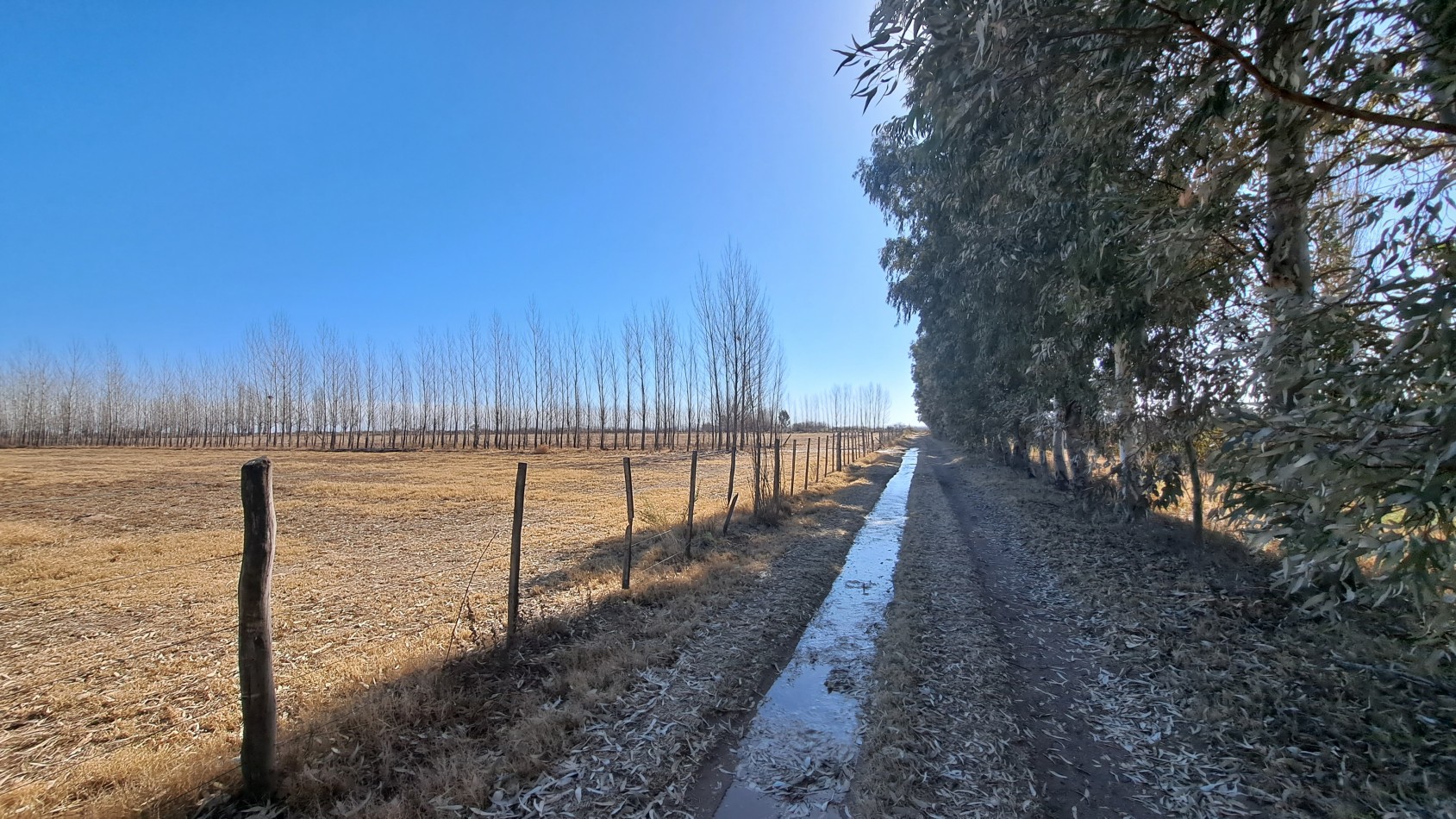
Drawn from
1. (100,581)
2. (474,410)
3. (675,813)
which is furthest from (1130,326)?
(474,410)

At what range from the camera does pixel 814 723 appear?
4379 millimetres

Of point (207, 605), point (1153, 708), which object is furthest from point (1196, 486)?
point (207, 605)

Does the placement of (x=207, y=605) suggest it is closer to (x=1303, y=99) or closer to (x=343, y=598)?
(x=343, y=598)

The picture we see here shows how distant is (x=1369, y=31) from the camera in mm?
3369

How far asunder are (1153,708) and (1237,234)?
15.6ft

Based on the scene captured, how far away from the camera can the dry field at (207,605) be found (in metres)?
3.84

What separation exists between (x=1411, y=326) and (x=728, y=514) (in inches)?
371

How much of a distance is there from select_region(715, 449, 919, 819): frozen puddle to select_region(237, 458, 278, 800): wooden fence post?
2590 millimetres

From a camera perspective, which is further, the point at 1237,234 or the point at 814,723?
the point at 1237,234

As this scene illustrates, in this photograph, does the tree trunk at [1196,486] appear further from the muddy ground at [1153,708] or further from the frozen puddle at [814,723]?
the frozen puddle at [814,723]

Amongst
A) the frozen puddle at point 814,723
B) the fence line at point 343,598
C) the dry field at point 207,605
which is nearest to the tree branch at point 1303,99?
the frozen puddle at point 814,723

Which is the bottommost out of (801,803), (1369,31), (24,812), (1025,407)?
(801,803)

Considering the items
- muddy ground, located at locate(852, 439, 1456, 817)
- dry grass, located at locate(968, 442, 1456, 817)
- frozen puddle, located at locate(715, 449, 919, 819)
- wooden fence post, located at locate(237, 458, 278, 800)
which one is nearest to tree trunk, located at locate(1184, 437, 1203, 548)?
muddy ground, located at locate(852, 439, 1456, 817)

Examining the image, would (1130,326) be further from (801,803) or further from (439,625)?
(439,625)
